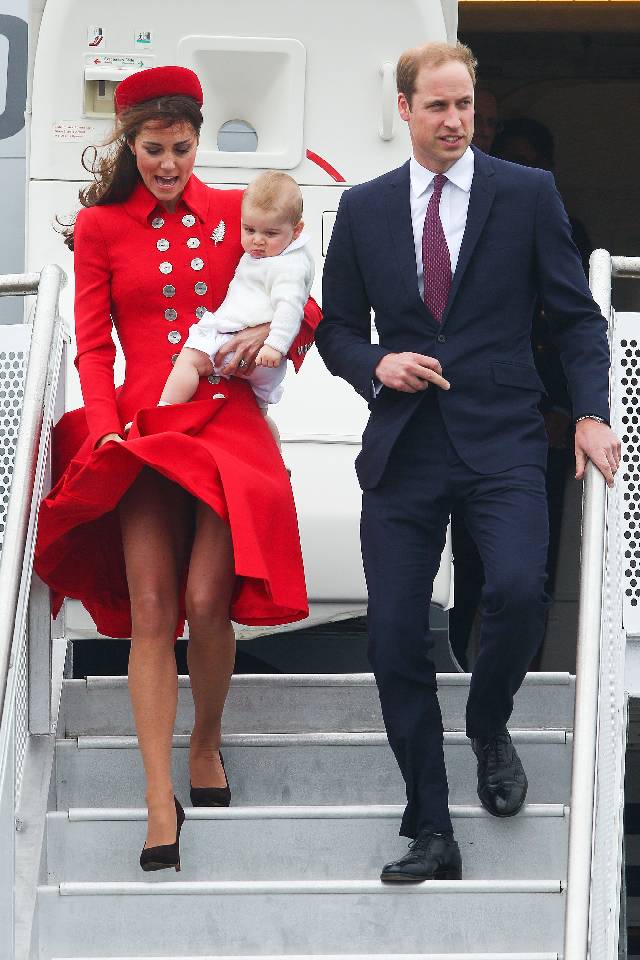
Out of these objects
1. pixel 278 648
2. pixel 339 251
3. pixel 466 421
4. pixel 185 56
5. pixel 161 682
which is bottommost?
pixel 278 648

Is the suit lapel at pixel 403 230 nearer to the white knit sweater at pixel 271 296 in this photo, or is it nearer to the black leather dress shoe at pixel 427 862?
the white knit sweater at pixel 271 296

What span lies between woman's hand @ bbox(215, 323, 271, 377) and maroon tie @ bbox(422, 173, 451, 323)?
1.20ft

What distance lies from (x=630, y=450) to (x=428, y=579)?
2.94 feet

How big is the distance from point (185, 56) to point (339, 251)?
1693 mm

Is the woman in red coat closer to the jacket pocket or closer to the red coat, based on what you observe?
the red coat

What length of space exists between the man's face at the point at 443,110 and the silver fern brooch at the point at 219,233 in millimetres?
499

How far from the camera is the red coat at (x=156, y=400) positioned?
3.72m

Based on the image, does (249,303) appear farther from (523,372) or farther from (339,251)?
(523,372)

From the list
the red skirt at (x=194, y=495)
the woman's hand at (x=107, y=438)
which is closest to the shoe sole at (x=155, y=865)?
the red skirt at (x=194, y=495)

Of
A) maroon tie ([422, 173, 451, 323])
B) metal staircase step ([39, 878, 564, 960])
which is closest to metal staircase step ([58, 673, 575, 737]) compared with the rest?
metal staircase step ([39, 878, 564, 960])

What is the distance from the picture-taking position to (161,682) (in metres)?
3.64

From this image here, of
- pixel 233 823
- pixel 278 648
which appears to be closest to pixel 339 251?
pixel 233 823

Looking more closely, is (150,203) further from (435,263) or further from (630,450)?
(630,450)

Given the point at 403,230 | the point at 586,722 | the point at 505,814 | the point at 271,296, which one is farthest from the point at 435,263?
the point at 505,814
